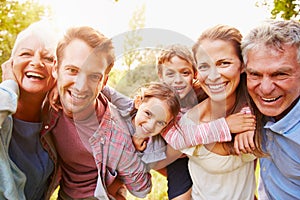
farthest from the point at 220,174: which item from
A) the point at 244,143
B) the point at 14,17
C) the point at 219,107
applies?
the point at 14,17

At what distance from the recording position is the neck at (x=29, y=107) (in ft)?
6.70

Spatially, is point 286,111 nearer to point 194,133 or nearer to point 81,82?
point 194,133

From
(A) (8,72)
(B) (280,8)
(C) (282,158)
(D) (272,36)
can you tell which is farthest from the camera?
(B) (280,8)

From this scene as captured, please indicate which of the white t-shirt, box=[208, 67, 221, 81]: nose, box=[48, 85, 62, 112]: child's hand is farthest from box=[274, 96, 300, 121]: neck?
box=[48, 85, 62, 112]: child's hand

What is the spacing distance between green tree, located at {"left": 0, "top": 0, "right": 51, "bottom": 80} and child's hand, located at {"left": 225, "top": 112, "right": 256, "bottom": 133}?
3.59 ft

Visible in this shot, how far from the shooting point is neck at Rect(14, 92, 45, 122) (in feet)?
6.70

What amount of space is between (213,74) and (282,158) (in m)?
0.47

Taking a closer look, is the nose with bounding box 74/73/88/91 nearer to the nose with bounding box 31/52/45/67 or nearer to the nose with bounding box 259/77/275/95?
the nose with bounding box 31/52/45/67

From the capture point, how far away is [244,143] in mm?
1905

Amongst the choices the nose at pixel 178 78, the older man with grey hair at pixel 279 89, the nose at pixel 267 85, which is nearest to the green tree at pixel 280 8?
the older man with grey hair at pixel 279 89

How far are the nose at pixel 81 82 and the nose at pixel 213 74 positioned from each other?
1.75 feet

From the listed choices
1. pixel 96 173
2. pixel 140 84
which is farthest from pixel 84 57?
pixel 96 173

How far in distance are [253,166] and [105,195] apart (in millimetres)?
685

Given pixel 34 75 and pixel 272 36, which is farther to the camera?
pixel 34 75
